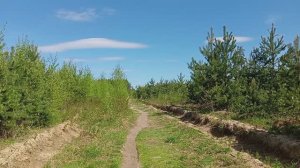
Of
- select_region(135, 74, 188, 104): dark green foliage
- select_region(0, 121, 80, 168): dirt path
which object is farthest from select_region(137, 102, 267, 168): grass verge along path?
select_region(135, 74, 188, 104): dark green foliage

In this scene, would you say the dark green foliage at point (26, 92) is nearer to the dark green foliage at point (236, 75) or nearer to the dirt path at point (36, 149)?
the dirt path at point (36, 149)

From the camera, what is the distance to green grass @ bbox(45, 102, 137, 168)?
45.2 feet

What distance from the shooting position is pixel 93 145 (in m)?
17.3

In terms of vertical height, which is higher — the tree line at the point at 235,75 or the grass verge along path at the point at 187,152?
the tree line at the point at 235,75

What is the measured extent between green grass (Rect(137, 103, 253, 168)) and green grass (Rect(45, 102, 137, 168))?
43.7 inches

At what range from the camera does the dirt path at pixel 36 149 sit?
12.3 metres

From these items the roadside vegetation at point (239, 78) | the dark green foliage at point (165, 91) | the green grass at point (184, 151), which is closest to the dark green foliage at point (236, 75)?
the roadside vegetation at point (239, 78)

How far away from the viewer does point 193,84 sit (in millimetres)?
31453

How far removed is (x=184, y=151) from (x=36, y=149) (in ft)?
18.9

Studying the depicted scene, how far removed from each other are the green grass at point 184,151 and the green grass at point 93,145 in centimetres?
111

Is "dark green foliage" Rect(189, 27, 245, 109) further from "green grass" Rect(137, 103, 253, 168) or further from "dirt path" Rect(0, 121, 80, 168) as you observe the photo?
"dirt path" Rect(0, 121, 80, 168)

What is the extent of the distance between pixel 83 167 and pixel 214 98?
16555mm

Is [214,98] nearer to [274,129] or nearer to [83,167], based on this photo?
→ [274,129]

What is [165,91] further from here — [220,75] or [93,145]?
[93,145]
